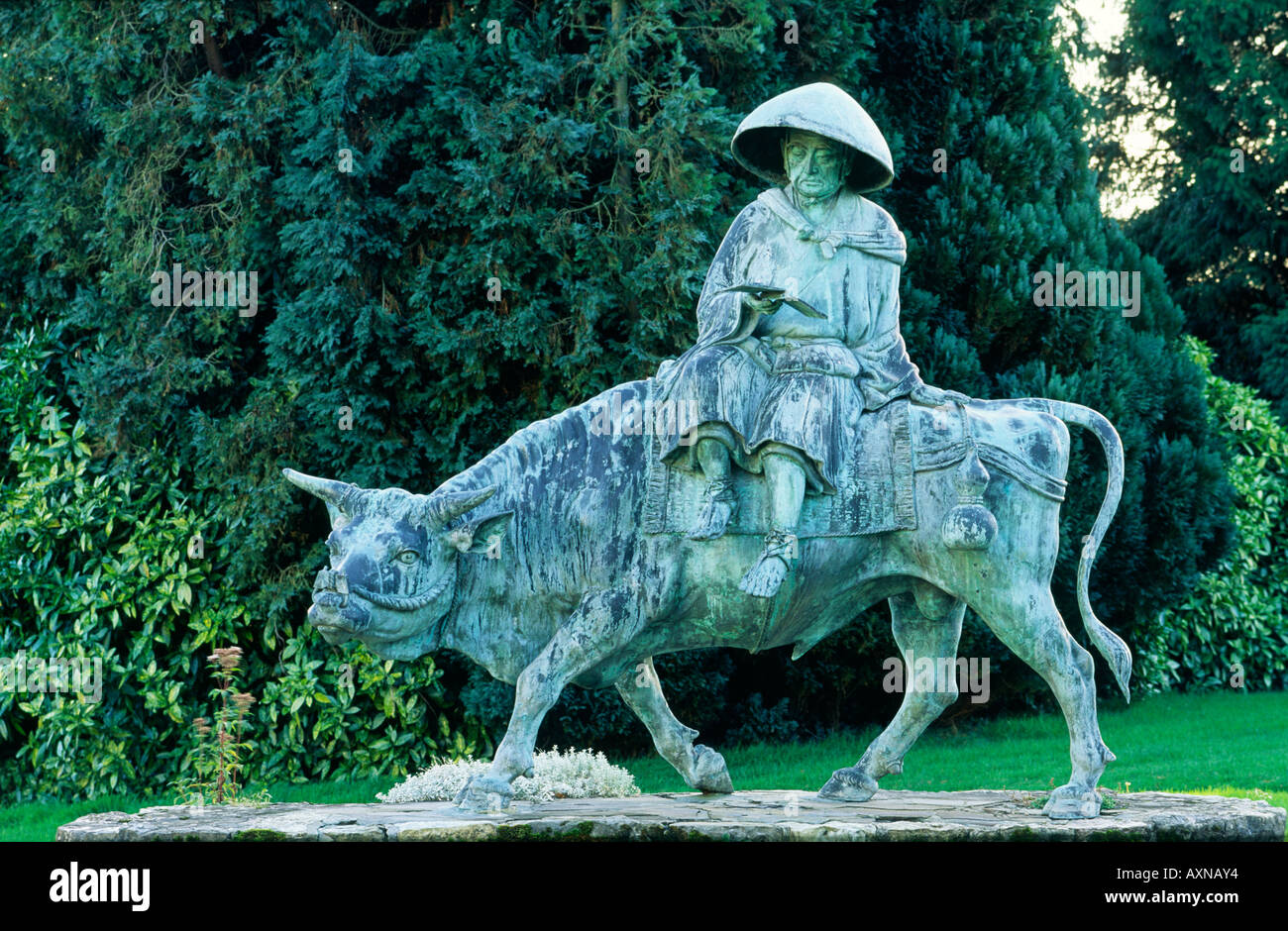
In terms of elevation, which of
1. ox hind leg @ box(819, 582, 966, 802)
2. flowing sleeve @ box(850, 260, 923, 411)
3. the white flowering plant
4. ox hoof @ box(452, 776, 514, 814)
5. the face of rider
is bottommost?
the white flowering plant

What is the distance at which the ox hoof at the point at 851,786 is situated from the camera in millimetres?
7055

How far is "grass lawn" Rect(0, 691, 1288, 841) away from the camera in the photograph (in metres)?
9.17

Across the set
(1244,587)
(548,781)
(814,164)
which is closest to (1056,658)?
(814,164)

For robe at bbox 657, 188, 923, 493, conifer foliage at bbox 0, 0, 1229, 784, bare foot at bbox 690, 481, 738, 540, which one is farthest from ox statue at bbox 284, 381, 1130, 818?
conifer foliage at bbox 0, 0, 1229, 784

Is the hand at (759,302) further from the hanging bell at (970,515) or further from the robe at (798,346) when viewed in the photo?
the hanging bell at (970,515)

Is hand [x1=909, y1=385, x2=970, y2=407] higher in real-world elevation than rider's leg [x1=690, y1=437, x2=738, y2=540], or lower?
higher

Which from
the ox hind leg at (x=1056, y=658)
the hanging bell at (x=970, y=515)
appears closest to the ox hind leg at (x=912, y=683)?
the ox hind leg at (x=1056, y=658)

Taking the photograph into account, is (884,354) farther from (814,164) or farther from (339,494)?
(339,494)

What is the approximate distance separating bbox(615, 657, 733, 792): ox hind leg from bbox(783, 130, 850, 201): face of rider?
7.19ft

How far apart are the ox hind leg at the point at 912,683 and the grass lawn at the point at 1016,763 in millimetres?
1641

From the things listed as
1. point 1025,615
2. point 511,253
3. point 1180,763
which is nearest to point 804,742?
point 1180,763

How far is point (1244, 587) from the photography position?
43.6ft

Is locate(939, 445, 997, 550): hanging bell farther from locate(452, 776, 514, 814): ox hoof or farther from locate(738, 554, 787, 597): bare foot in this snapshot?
locate(452, 776, 514, 814): ox hoof

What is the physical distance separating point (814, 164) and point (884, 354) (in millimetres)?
882
